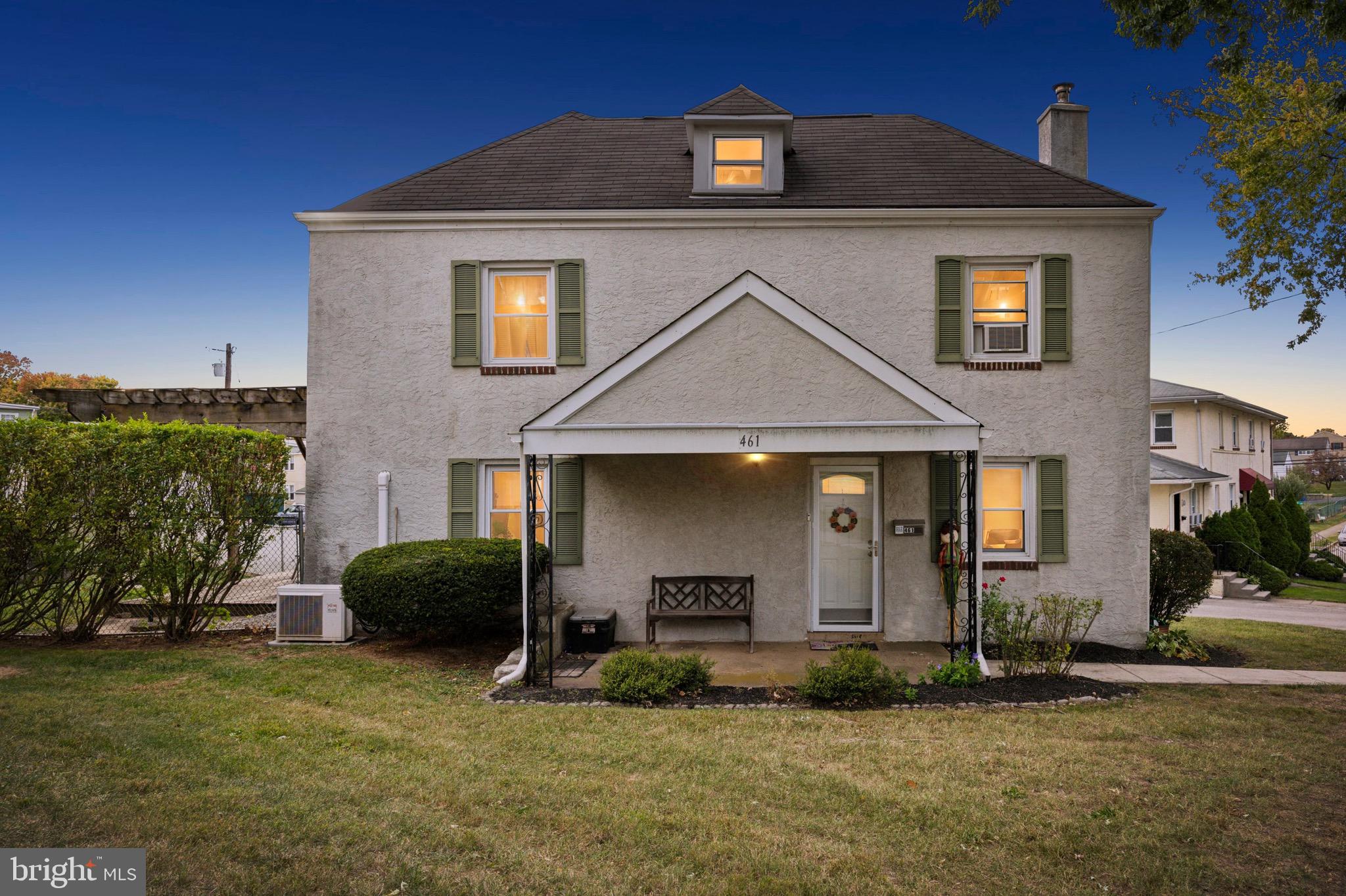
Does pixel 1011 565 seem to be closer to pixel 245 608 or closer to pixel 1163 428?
pixel 245 608

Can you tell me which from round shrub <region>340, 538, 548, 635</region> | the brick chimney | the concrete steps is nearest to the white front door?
round shrub <region>340, 538, 548, 635</region>

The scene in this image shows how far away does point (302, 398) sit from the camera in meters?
10.9

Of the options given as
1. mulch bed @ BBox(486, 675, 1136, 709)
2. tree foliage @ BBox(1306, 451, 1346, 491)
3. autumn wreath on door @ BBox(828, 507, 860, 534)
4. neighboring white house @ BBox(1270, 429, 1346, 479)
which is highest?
neighboring white house @ BBox(1270, 429, 1346, 479)

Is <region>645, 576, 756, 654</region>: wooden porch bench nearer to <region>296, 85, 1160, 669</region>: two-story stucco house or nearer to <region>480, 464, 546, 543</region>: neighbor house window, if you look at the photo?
<region>296, 85, 1160, 669</region>: two-story stucco house

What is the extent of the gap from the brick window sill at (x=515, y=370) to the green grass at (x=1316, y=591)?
21488mm

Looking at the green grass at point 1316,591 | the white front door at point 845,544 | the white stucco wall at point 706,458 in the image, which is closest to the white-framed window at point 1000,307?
the white stucco wall at point 706,458

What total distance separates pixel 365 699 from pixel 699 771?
3905 millimetres

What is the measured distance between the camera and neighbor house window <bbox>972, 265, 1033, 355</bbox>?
10.1m

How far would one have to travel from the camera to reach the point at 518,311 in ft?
34.0

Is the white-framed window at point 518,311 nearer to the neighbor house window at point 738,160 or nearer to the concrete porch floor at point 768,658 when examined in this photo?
the neighbor house window at point 738,160

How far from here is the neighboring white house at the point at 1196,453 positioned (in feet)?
69.3

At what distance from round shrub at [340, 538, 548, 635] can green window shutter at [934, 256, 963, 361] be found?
6.81m

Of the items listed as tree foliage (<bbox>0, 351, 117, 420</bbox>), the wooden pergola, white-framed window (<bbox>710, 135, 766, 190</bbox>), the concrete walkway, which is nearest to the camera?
white-framed window (<bbox>710, 135, 766, 190</bbox>)

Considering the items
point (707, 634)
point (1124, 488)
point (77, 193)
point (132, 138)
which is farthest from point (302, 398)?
point (77, 193)
